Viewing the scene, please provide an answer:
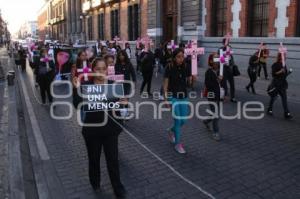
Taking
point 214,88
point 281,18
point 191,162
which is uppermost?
point 281,18

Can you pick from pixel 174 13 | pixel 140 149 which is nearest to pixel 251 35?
pixel 174 13

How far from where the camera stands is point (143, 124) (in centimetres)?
888

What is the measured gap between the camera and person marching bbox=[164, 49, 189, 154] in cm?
660

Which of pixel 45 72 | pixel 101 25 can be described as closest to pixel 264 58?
pixel 45 72

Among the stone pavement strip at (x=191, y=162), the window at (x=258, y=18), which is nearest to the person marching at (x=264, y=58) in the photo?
the window at (x=258, y=18)

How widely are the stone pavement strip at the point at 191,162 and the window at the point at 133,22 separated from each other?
23.8 m

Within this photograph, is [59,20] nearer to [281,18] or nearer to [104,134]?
[281,18]

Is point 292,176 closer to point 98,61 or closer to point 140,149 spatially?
point 140,149

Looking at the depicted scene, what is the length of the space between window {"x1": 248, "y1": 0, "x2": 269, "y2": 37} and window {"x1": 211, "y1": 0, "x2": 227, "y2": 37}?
2.11 metres

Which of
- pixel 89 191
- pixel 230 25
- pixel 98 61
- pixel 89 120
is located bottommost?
pixel 89 191

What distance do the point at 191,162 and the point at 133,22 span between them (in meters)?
27.6

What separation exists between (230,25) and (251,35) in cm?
148

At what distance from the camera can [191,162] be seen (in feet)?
20.3

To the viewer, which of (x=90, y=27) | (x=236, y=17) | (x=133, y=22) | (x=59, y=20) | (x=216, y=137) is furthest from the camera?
(x=59, y=20)
